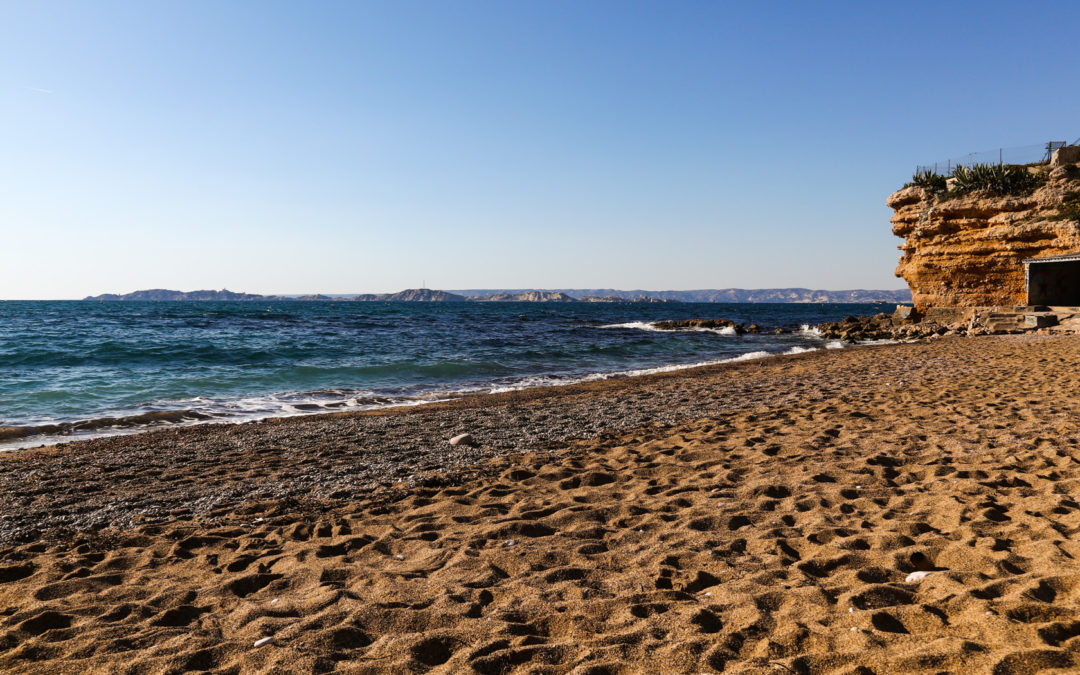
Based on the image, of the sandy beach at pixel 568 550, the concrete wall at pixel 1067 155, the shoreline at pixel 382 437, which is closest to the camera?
the sandy beach at pixel 568 550

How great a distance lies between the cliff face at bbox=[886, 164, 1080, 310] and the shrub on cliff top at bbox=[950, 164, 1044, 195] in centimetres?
55

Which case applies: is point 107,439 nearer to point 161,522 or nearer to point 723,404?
point 161,522

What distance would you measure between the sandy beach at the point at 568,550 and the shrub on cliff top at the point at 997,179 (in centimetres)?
2641

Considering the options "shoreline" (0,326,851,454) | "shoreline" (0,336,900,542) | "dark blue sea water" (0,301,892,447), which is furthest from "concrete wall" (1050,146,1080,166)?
"shoreline" (0,326,851,454)

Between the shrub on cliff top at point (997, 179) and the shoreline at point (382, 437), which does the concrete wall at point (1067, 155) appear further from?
the shoreline at point (382, 437)

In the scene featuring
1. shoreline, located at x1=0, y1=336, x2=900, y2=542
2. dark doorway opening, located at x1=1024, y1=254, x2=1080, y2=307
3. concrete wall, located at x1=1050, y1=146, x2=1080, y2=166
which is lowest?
shoreline, located at x1=0, y1=336, x2=900, y2=542

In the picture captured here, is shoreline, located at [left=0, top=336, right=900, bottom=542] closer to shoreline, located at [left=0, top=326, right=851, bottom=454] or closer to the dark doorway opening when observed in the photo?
shoreline, located at [left=0, top=326, right=851, bottom=454]

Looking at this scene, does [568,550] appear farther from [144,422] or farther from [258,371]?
[258,371]

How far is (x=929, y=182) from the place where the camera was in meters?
31.7

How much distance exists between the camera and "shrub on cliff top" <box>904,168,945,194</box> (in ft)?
103

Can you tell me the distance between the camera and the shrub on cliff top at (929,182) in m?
31.4

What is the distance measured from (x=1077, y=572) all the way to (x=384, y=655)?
3695 millimetres

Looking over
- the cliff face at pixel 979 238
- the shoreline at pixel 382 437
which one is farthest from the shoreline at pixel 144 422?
the cliff face at pixel 979 238

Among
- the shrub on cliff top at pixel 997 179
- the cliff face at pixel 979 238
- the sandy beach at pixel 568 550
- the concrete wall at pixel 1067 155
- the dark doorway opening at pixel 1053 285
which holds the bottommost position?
the sandy beach at pixel 568 550
